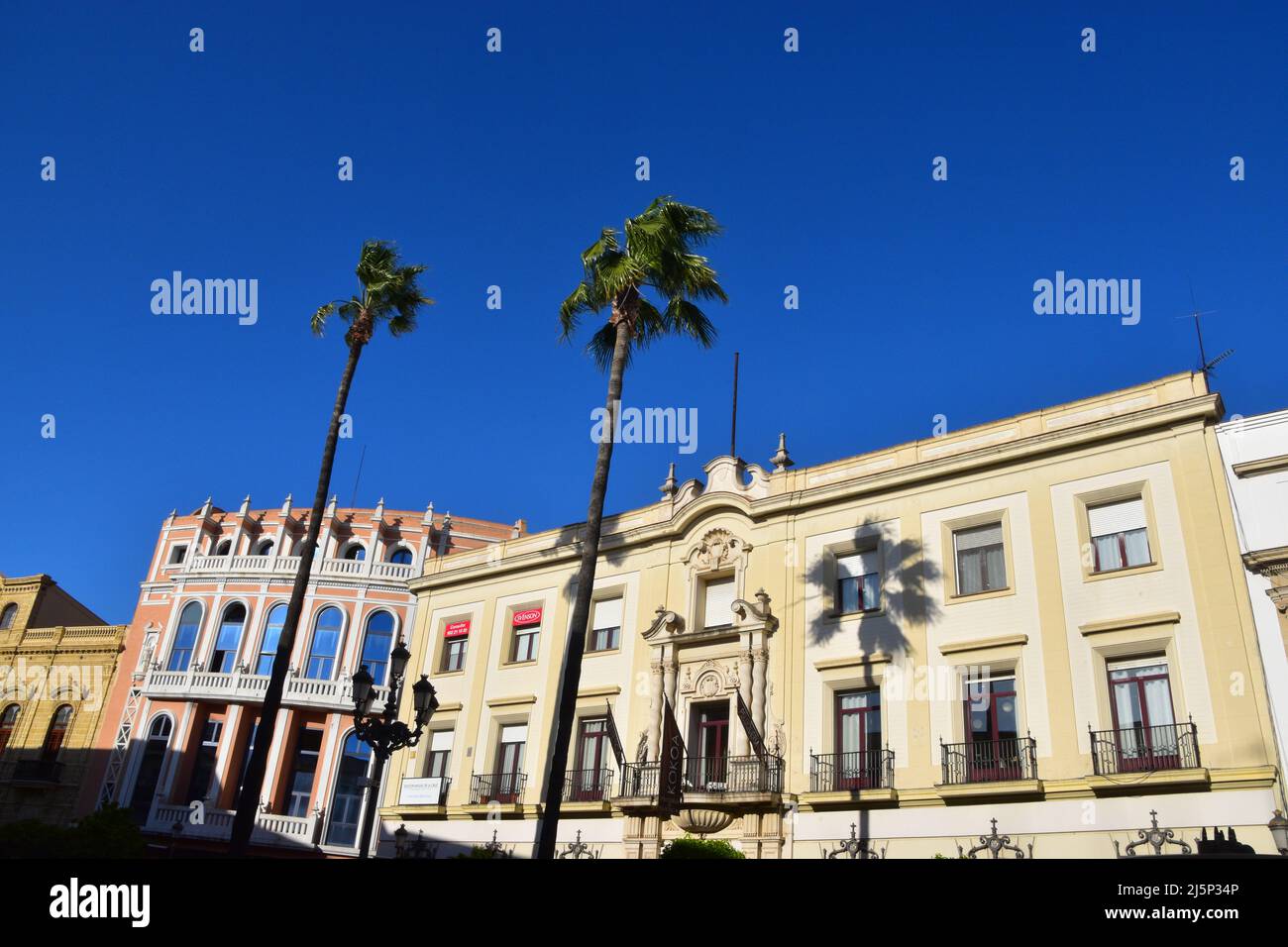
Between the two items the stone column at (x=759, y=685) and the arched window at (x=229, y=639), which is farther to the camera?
the arched window at (x=229, y=639)

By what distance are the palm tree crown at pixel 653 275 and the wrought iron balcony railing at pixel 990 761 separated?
11.3 metres

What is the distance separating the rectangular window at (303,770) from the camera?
120 ft

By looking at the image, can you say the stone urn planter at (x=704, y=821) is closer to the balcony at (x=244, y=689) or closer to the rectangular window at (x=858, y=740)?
the rectangular window at (x=858, y=740)

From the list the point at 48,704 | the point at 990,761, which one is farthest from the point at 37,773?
the point at 990,761

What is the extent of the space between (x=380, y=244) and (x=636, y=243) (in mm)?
9633

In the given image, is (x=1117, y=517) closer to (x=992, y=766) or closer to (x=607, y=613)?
(x=992, y=766)

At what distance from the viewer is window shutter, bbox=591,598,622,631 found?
29109 millimetres

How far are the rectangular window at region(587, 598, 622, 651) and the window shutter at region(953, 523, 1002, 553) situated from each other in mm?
10367

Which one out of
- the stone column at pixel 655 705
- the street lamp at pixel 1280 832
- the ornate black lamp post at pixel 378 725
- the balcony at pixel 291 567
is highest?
the balcony at pixel 291 567

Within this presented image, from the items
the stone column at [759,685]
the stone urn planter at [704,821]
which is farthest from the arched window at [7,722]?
the stone column at [759,685]

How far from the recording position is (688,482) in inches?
1140

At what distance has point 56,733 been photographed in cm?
4166

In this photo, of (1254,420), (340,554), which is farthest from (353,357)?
(1254,420)
